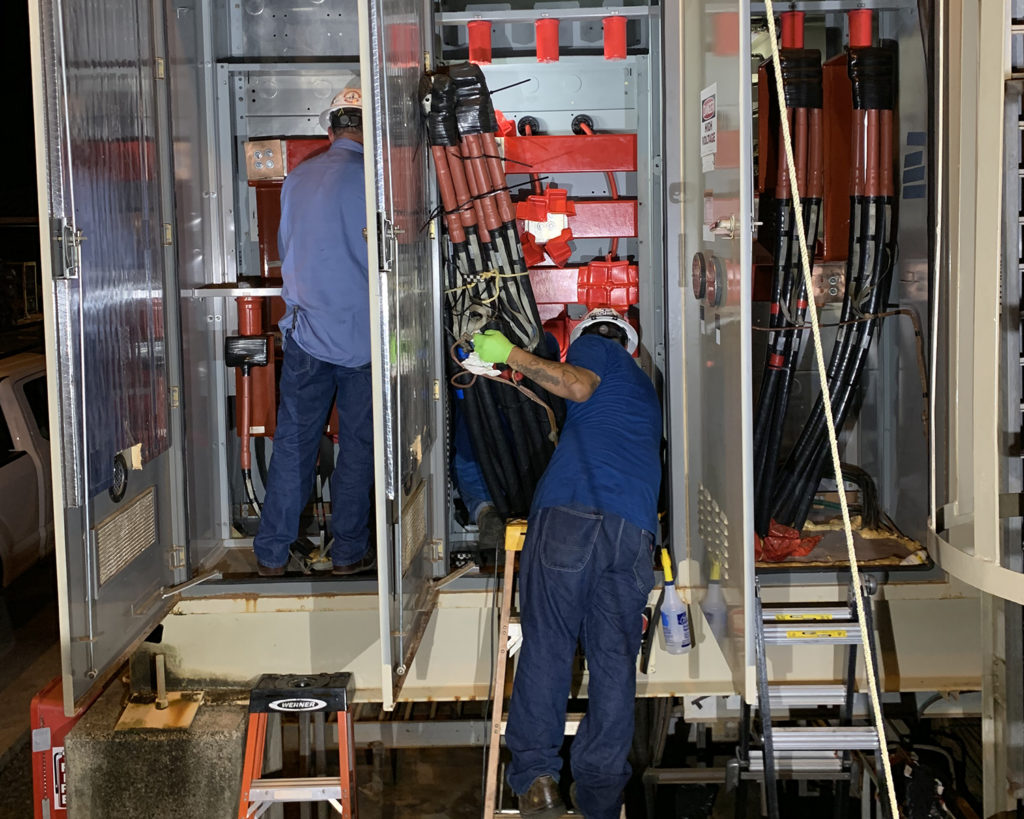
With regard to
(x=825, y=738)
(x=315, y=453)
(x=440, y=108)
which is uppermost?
(x=440, y=108)

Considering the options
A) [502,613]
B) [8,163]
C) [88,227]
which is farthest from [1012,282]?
[8,163]

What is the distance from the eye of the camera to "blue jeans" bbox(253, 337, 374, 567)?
12.1 ft

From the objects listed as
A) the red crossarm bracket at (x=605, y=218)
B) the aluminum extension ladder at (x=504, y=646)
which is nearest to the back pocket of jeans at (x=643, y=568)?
the aluminum extension ladder at (x=504, y=646)

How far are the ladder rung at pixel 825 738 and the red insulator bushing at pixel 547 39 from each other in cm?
242

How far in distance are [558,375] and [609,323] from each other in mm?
367

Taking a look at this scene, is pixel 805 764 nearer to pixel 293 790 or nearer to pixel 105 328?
pixel 293 790

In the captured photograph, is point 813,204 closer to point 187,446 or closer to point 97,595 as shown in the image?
point 187,446

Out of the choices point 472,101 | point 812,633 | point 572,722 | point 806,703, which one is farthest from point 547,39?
point 806,703

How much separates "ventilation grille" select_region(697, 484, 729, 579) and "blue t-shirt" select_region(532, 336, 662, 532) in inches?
6.1

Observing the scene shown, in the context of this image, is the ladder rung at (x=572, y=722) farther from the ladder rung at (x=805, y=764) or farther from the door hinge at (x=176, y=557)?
the door hinge at (x=176, y=557)

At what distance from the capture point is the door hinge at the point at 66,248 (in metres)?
2.63

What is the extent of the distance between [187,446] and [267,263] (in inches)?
33.9

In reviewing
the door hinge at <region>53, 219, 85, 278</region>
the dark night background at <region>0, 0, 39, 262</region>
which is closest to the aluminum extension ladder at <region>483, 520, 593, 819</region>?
the door hinge at <region>53, 219, 85, 278</region>

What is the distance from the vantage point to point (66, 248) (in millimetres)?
2656
